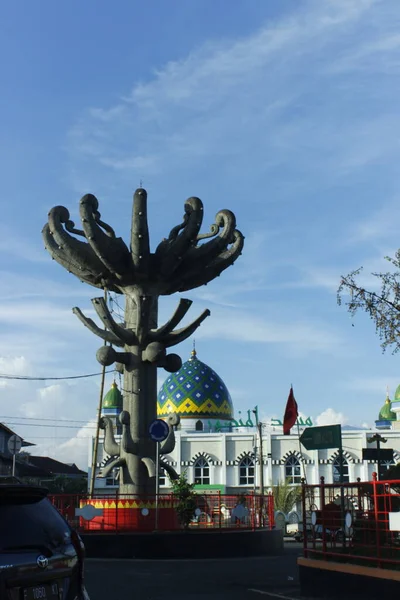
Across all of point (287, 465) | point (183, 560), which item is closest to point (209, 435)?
point (287, 465)

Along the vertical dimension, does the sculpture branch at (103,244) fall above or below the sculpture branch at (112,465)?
above

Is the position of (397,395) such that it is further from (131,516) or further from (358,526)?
(358,526)

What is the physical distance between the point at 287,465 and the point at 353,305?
4992 cm

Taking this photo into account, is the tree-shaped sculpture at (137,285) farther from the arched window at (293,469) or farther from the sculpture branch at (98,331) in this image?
the arched window at (293,469)

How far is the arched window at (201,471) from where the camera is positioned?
64438mm

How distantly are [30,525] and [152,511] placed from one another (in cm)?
1700

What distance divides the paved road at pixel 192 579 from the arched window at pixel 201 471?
45.9 meters

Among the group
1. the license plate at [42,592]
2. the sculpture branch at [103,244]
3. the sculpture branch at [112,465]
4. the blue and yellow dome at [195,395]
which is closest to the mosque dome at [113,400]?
the blue and yellow dome at [195,395]

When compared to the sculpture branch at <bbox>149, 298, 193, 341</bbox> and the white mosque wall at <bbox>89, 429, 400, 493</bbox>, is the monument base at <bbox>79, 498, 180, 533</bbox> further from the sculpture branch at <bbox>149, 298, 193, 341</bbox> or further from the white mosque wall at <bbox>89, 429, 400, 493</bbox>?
the white mosque wall at <bbox>89, 429, 400, 493</bbox>

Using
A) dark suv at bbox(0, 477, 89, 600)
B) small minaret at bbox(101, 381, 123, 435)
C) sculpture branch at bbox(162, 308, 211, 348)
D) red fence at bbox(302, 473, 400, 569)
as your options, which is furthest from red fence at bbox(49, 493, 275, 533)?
small minaret at bbox(101, 381, 123, 435)

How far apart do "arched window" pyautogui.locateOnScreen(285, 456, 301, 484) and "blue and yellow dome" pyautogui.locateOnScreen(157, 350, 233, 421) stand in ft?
30.1

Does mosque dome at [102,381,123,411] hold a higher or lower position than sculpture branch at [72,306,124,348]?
higher

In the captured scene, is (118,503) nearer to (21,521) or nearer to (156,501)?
(156,501)

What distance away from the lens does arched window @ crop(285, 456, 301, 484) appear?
63.2 meters
